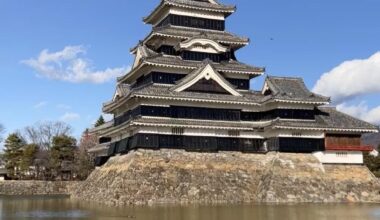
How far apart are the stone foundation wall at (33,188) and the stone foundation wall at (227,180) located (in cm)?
1691

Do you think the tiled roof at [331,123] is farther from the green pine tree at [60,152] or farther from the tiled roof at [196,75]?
the green pine tree at [60,152]

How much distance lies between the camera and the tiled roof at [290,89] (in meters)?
38.7

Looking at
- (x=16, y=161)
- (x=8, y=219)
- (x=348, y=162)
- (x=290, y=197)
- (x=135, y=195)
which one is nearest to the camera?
(x=8, y=219)

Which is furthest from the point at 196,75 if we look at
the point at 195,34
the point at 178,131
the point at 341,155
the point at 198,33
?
the point at 341,155

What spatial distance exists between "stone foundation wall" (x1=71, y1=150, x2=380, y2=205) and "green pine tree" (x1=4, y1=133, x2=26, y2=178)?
2701 centimetres

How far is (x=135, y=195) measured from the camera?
3247cm

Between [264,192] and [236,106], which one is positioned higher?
[236,106]

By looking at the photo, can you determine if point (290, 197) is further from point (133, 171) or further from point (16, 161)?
point (16, 161)

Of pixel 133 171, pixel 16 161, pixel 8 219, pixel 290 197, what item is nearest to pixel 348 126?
pixel 290 197

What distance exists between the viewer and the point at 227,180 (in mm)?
35312

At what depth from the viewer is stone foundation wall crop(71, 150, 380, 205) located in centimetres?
3317

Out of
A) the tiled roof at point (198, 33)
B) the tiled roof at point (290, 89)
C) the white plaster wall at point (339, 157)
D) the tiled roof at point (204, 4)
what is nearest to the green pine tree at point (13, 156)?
the tiled roof at point (198, 33)

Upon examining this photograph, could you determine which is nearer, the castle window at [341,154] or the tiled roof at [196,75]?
the tiled roof at [196,75]

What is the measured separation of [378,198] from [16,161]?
152 ft
